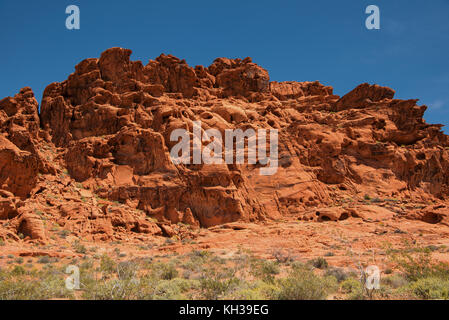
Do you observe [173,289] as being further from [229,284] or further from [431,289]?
[431,289]

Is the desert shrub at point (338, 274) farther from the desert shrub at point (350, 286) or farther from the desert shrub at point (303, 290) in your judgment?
the desert shrub at point (303, 290)

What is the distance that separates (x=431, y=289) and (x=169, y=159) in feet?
74.5

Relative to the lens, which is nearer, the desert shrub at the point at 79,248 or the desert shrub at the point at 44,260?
the desert shrub at the point at 44,260

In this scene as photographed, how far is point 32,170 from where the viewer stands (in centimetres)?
2159

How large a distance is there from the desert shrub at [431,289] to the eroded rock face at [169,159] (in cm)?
1506

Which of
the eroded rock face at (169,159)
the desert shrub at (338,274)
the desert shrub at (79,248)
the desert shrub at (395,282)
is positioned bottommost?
the desert shrub at (79,248)

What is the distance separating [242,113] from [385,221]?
19.4m

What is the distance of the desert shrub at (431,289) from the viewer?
316 inches

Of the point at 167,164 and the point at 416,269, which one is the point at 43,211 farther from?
the point at 416,269

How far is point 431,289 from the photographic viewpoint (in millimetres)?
8312

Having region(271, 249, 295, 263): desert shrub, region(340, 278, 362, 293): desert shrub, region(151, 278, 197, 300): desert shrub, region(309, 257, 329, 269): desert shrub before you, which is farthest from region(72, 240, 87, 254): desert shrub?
region(340, 278, 362, 293): desert shrub

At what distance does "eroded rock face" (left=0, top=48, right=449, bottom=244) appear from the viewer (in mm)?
23141

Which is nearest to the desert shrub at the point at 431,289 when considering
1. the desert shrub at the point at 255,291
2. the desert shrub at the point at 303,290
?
the desert shrub at the point at 303,290

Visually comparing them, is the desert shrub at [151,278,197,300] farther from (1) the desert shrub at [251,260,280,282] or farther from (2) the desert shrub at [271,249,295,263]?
(2) the desert shrub at [271,249,295,263]
